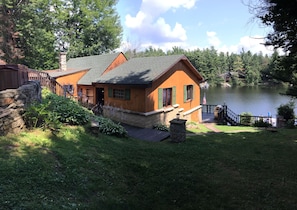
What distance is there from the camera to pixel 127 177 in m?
5.15

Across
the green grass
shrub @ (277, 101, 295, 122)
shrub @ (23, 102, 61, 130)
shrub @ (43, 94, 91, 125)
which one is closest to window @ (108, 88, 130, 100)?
shrub @ (43, 94, 91, 125)

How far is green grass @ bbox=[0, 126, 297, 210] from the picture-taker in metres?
3.75

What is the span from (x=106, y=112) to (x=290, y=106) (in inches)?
555

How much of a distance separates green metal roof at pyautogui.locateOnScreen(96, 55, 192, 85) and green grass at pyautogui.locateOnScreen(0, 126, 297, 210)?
8.13m

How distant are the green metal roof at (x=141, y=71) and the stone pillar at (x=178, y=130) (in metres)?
4.96

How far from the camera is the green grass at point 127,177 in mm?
3754

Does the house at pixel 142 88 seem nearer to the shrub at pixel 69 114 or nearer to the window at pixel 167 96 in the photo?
the window at pixel 167 96

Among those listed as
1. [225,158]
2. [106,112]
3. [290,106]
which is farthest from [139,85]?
[290,106]

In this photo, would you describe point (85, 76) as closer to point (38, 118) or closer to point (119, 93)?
point (119, 93)

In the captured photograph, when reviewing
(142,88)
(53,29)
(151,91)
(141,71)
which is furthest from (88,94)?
(53,29)

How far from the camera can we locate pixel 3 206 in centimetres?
305

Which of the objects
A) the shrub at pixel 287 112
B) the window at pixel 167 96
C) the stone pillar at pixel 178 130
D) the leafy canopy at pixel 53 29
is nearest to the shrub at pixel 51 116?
the stone pillar at pixel 178 130

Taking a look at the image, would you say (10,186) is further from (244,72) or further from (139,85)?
(244,72)

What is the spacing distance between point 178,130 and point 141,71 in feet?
24.8
